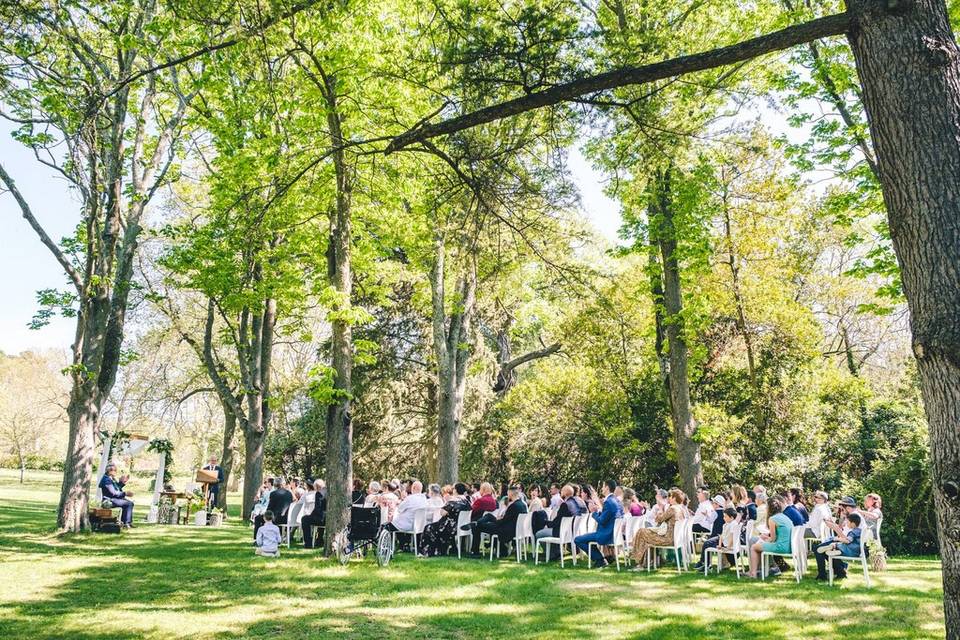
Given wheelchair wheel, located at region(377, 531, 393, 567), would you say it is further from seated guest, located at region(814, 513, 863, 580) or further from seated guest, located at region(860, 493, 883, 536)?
seated guest, located at region(860, 493, 883, 536)

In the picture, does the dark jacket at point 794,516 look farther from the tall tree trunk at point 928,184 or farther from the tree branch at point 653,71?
the tree branch at point 653,71

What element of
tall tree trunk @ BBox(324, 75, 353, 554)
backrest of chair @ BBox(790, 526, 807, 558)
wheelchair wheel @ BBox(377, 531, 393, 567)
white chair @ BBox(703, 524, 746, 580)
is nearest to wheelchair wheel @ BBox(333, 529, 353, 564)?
tall tree trunk @ BBox(324, 75, 353, 554)

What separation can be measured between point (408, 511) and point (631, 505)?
13.5 feet

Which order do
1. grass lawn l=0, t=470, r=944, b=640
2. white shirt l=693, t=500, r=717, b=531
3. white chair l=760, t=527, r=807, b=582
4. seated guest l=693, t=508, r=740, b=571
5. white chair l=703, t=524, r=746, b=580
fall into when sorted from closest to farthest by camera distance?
1. grass lawn l=0, t=470, r=944, b=640
2. white chair l=760, t=527, r=807, b=582
3. white chair l=703, t=524, r=746, b=580
4. seated guest l=693, t=508, r=740, b=571
5. white shirt l=693, t=500, r=717, b=531

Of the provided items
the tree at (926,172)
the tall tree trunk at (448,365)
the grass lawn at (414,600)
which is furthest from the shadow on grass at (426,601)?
the tall tree trunk at (448,365)

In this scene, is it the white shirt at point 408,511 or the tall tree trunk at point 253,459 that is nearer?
the white shirt at point 408,511

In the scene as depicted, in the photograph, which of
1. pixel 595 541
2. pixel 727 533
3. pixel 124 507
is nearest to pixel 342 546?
pixel 595 541

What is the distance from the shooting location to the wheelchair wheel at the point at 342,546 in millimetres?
10555

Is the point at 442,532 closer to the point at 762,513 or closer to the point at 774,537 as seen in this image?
the point at 762,513

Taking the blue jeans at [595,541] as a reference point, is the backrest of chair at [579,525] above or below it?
above

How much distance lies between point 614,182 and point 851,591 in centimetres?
641

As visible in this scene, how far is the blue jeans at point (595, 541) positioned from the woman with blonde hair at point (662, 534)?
19.4 inches

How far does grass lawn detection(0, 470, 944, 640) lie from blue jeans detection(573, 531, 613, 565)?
0.34 m

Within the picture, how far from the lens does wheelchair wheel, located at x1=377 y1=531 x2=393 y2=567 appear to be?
410 inches
